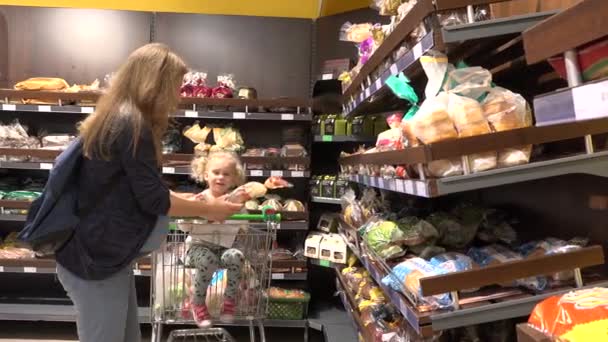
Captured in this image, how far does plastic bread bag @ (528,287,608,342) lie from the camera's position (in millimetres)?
848

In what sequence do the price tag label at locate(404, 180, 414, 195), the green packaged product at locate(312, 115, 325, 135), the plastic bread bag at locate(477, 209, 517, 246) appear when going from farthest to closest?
the green packaged product at locate(312, 115, 325, 135) < the plastic bread bag at locate(477, 209, 517, 246) < the price tag label at locate(404, 180, 414, 195)

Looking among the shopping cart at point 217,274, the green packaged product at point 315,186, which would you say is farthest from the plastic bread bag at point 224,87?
the shopping cart at point 217,274

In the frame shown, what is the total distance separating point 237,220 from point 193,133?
73.2 inches

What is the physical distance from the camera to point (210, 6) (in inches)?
196

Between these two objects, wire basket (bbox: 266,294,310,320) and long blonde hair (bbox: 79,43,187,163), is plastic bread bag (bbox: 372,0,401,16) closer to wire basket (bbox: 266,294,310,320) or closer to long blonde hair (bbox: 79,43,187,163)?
long blonde hair (bbox: 79,43,187,163)

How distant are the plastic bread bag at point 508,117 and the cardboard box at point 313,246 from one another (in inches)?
93.5

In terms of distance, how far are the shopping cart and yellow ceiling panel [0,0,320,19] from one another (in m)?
2.84

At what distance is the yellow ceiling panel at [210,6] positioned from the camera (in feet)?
16.1

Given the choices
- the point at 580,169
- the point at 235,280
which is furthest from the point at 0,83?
the point at 580,169

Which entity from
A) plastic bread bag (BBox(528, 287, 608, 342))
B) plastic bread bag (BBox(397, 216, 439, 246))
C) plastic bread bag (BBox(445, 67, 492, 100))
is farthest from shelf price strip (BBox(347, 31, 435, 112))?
plastic bread bag (BBox(528, 287, 608, 342))

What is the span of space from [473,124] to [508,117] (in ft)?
0.39

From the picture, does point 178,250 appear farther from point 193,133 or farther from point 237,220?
point 193,133

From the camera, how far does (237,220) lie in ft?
8.67

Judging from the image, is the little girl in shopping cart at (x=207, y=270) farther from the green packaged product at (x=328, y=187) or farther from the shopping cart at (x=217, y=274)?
the green packaged product at (x=328, y=187)
